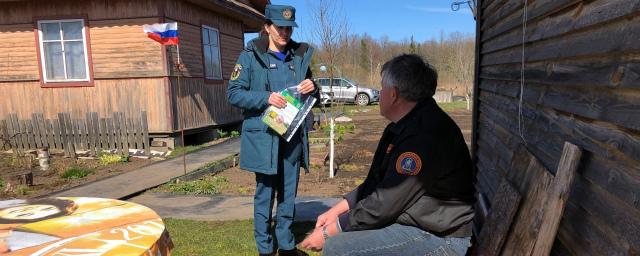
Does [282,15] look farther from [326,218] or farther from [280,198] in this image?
[326,218]

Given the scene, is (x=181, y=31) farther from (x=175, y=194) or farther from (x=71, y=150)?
(x=175, y=194)

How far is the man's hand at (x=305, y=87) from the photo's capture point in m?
3.29

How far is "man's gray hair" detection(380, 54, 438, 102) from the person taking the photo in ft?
7.22

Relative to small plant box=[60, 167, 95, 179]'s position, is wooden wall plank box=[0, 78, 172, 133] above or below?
above

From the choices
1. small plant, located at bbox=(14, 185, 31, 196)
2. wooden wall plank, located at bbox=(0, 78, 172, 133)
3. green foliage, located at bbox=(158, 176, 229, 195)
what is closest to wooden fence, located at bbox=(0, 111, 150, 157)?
wooden wall plank, located at bbox=(0, 78, 172, 133)

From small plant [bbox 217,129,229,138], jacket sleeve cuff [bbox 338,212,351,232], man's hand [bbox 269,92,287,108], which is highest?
man's hand [bbox 269,92,287,108]

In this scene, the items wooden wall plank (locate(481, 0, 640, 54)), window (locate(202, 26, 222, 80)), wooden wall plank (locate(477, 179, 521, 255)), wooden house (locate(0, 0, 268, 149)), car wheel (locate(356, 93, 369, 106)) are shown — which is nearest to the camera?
wooden wall plank (locate(481, 0, 640, 54))

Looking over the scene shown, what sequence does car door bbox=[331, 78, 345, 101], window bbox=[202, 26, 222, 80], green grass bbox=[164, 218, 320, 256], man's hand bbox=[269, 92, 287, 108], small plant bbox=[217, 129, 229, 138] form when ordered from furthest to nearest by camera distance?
car door bbox=[331, 78, 345, 101] → small plant bbox=[217, 129, 229, 138] → window bbox=[202, 26, 222, 80] → green grass bbox=[164, 218, 320, 256] → man's hand bbox=[269, 92, 287, 108]

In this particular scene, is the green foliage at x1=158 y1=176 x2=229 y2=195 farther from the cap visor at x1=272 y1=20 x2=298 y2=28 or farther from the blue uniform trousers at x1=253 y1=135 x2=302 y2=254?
the cap visor at x1=272 y1=20 x2=298 y2=28

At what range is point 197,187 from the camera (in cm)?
639

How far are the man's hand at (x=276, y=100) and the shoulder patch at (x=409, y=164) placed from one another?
1.45 m

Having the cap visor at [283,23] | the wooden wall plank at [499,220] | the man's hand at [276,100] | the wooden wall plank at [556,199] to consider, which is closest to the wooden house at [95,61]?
the cap visor at [283,23]

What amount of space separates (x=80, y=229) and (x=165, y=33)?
22.3 feet

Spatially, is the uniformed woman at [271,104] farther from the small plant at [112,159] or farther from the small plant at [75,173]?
the small plant at [112,159]
